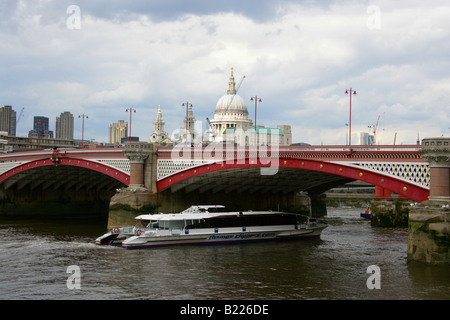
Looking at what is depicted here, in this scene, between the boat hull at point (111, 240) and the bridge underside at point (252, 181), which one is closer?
the boat hull at point (111, 240)

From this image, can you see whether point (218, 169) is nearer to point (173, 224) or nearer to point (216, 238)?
point (216, 238)

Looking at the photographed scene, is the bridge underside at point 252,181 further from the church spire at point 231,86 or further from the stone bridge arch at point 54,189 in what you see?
the church spire at point 231,86

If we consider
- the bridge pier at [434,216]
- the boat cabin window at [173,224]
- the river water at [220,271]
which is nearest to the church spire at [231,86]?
the river water at [220,271]

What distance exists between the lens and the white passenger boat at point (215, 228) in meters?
47.3

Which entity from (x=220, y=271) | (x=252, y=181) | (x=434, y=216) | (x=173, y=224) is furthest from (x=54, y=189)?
(x=434, y=216)

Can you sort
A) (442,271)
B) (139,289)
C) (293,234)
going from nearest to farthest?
1. (139,289)
2. (442,271)
3. (293,234)

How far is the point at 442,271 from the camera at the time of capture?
1332 inches

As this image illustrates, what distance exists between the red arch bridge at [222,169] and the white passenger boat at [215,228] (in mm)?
4679

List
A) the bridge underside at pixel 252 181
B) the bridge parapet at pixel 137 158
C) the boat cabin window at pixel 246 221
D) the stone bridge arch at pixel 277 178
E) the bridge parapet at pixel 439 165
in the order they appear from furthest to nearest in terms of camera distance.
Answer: the bridge parapet at pixel 137 158 < the bridge underside at pixel 252 181 < the boat cabin window at pixel 246 221 < the stone bridge arch at pixel 277 178 < the bridge parapet at pixel 439 165

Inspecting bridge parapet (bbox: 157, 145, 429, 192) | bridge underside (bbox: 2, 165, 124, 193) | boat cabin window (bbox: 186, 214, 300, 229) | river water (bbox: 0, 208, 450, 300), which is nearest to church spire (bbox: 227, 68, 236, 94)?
bridge underside (bbox: 2, 165, 124, 193)

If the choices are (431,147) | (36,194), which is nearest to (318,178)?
(431,147)

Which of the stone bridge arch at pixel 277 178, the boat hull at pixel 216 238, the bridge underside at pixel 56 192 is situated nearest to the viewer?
the stone bridge arch at pixel 277 178
